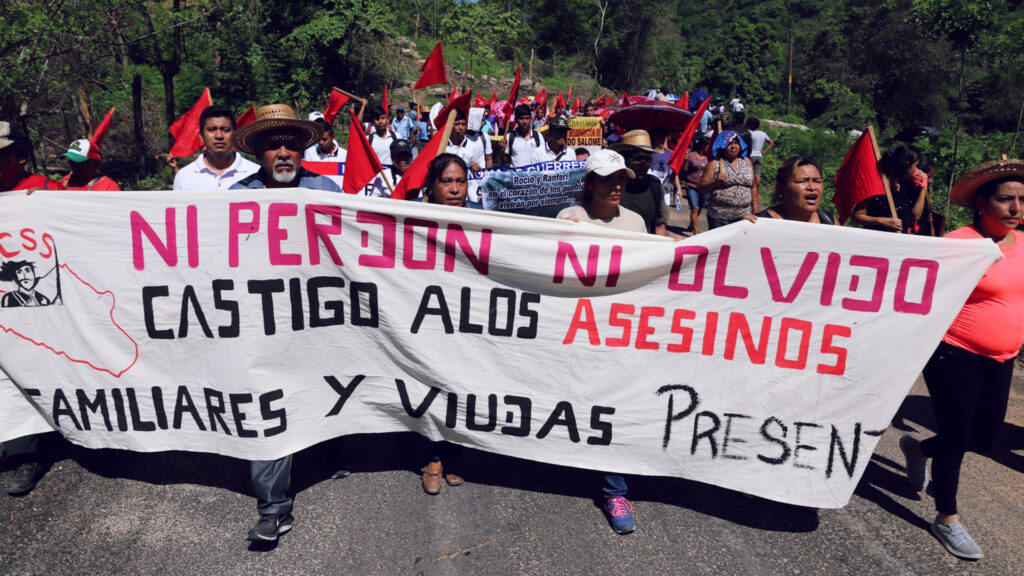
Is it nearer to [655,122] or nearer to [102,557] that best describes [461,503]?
[102,557]

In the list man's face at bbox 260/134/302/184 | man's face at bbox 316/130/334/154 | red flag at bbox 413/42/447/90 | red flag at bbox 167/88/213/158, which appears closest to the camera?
man's face at bbox 260/134/302/184

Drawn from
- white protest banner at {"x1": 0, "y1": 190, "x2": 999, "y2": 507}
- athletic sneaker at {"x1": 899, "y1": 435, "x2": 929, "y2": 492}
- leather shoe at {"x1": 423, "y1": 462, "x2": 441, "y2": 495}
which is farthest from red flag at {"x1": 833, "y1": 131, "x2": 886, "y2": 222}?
leather shoe at {"x1": 423, "y1": 462, "x2": 441, "y2": 495}

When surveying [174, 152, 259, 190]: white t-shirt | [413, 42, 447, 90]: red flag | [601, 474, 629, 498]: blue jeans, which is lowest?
[601, 474, 629, 498]: blue jeans

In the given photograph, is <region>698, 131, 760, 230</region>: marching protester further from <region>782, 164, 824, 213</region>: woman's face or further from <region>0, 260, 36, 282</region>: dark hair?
<region>0, 260, 36, 282</region>: dark hair

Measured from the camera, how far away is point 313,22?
88.4ft

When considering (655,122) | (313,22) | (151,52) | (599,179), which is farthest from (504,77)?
(599,179)

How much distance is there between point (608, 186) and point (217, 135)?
107 inches

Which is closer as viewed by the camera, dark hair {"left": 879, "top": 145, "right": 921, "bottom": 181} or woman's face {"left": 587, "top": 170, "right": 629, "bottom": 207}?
woman's face {"left": 587, "top": 170, "right": 629, "bottom": 207}

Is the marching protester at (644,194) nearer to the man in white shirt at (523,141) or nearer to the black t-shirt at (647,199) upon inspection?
the black t-shirt at (647,199)

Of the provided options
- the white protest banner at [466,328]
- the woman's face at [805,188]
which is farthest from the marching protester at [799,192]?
the white protest banner at [466,328]

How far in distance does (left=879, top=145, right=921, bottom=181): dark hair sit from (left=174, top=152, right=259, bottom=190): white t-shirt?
4.66 metres

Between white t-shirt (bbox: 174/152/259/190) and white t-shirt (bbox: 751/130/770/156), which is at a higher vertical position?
white t-shirt (bbox: 751/130/770/156)

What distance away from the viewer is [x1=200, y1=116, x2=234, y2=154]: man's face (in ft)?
14.4

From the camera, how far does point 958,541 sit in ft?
10.5
